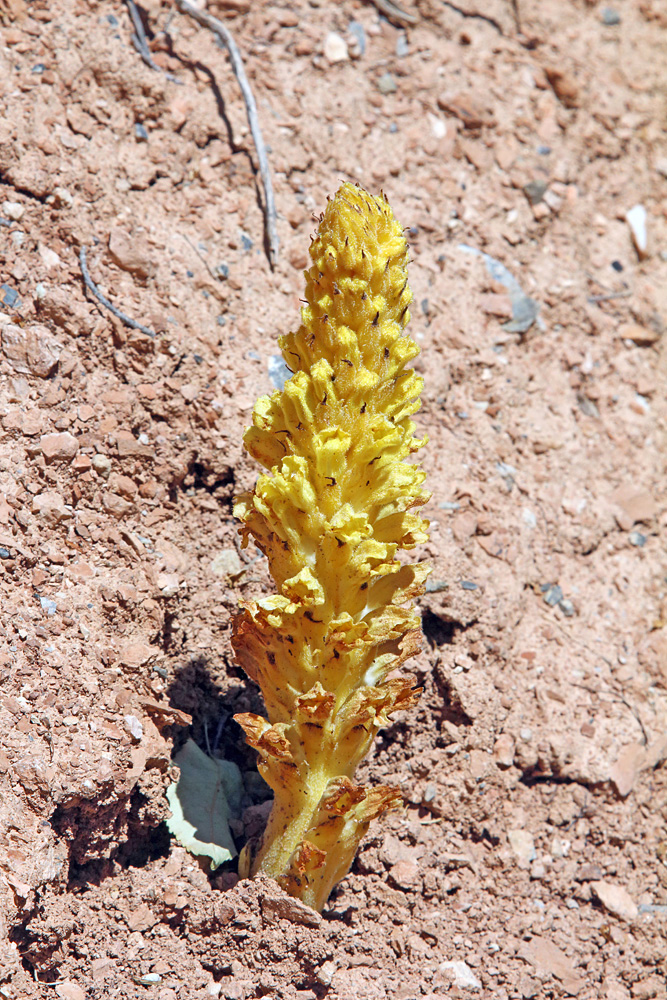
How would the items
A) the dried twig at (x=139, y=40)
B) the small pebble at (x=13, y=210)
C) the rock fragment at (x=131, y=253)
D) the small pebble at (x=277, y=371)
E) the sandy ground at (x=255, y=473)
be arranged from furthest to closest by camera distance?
the dried twig at (x=139, y=40)
the small pebble at (x=277, y=371)
the rock fragment at (x=131, y=253)
the small pebble at (x=13, y=210)
the sandy ground at (x=255, y=473)

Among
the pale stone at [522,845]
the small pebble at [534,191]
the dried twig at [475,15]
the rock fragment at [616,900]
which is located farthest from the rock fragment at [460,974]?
the dried twig at [475,15]

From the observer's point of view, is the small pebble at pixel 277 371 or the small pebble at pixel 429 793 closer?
the small pebble at pixel 429 793

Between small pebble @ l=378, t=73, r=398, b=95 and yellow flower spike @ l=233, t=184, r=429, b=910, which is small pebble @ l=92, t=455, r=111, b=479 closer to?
yellow flower spike @ l=233, t=184, r=429, b=910

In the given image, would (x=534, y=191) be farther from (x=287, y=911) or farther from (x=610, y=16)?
(x=287, y=911)

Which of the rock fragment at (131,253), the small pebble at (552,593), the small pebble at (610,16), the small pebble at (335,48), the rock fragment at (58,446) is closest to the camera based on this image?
the rock fragment at (58,446)

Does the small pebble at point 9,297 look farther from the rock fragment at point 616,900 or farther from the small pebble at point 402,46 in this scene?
the rock fragment at point 616,900

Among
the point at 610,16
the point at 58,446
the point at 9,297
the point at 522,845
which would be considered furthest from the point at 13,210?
the point at 610,16

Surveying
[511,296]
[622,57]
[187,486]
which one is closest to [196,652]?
[187,486]
